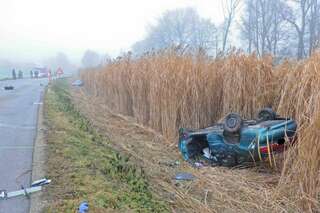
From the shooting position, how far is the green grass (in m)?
2.85

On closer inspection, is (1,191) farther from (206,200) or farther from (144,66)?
(144,66)

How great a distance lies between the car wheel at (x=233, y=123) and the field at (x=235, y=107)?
56cm

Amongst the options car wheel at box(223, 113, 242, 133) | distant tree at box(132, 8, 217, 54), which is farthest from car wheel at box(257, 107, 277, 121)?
distant tree at box(132, 8, 217, 54)

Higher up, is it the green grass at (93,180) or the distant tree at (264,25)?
the distant tree at (264,25)

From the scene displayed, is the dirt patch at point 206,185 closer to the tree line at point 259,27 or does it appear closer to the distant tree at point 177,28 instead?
the tree line at point 259,27

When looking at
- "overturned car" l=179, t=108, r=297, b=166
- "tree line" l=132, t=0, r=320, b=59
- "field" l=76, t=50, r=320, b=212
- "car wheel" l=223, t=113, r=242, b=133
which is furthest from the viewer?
"tree line" l=132, t=0, r=320, b=59

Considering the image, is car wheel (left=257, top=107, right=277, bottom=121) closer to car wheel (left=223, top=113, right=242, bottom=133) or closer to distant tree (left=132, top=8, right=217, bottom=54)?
car wheel (left=223, top=113, right=242, bottom=133)

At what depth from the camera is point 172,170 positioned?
4559mm

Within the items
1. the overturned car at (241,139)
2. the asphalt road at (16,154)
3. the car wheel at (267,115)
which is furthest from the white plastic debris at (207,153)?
the asphalt road at (16,154)

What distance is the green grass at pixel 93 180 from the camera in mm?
2850

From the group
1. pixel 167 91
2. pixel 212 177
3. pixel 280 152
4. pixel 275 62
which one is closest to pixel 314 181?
pixel 280 152

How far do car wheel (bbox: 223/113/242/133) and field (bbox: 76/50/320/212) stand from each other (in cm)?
56

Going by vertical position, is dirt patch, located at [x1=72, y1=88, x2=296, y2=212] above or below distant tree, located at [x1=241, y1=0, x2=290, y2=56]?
below

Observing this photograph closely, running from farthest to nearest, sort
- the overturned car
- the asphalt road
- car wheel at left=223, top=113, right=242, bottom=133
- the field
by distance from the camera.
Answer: car wheel at left=223, top=113, right=242, bottom=133 → the overturned car → the field → the asphalt road
